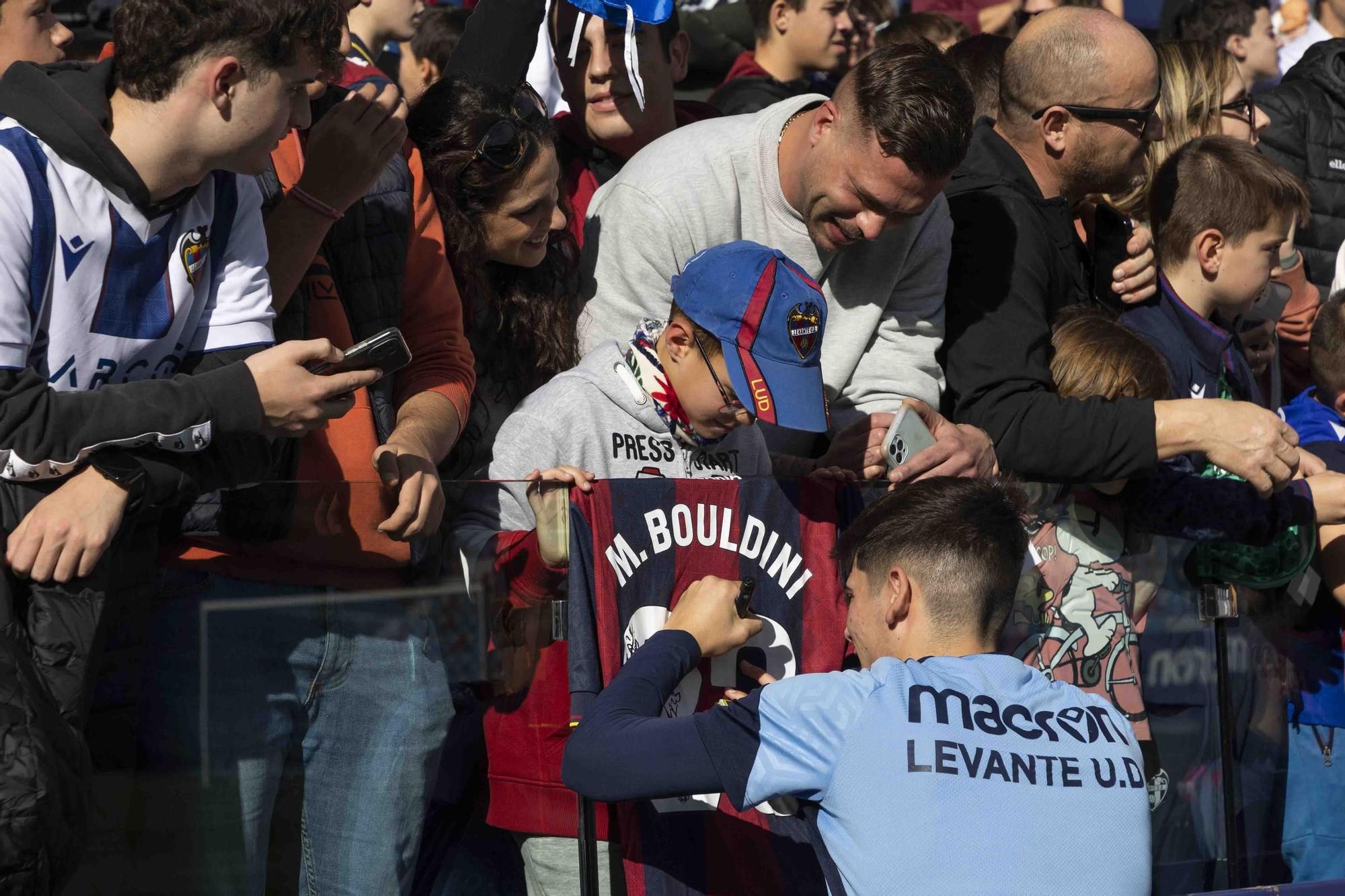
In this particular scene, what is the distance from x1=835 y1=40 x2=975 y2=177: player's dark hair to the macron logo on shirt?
1.76 m

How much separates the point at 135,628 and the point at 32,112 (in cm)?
88

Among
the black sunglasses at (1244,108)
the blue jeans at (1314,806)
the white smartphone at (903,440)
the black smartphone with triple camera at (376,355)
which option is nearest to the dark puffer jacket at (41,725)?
the black smartphone with triple camera at (376,355)

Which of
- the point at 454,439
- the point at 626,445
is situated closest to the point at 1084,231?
the point at 626,445

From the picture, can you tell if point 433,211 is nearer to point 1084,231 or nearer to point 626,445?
point 626,445

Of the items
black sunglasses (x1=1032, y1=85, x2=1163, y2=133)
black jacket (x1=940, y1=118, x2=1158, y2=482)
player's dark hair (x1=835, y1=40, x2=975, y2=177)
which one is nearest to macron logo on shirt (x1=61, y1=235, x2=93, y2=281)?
player's dark hair (x1=835, y1=40, x2=975, y2=177)

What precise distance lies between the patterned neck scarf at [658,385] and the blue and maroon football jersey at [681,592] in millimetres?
191

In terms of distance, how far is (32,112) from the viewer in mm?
2438

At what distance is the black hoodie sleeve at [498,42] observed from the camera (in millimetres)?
3900

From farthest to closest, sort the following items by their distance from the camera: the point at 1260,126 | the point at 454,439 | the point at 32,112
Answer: the point at 1260,126, the point at 454,439, the point at 32,112

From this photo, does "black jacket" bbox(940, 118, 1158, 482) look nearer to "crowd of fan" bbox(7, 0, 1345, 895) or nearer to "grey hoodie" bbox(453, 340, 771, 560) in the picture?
"crowd of fan" bbox(7, 0, 1345, 895)

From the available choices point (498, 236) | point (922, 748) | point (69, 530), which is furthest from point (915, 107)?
point (69, 530)

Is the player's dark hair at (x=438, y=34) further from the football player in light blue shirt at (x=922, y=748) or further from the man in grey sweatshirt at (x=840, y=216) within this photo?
the football player in light blue shirt at (x=922, y=748)

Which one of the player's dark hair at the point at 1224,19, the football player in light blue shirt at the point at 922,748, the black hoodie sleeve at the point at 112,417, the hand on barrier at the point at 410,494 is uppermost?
the player's dark hair at the point at 1224,19

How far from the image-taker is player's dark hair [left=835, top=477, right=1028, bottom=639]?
277 cm
